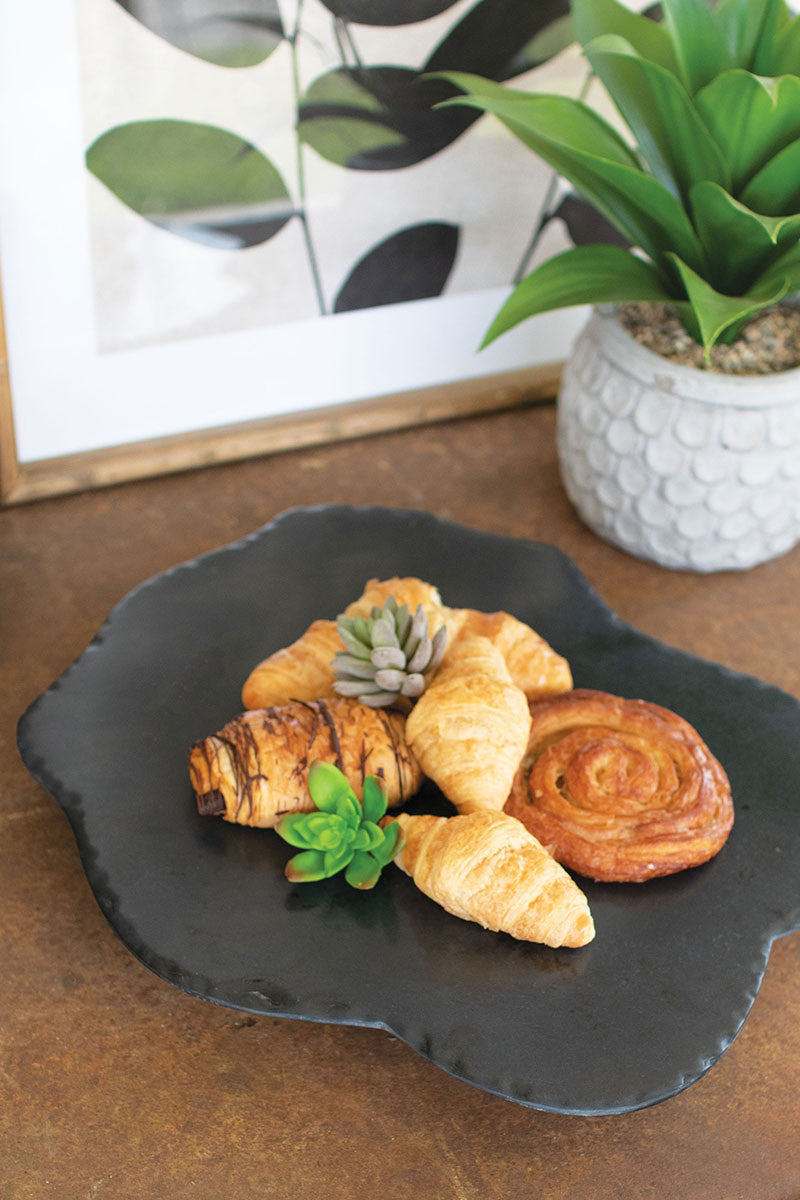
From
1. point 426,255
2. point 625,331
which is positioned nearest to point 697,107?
point 625,331

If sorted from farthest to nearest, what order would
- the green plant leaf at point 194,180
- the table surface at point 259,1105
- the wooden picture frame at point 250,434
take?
the wooden picture frame at point 250,434 < the green plant leaf at point 194,180 < the table surface at point 259,1105

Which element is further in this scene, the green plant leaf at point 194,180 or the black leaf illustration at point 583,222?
the black leaf illustration at point 583,222

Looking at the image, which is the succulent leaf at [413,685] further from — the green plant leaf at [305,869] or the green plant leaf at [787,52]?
the green plant leaf at [787,52]

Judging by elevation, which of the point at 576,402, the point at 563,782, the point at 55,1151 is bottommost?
the point at 55,1151

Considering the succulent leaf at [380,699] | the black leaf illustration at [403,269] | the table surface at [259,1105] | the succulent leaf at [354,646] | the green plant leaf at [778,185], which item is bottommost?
the table surface at [259,1105]

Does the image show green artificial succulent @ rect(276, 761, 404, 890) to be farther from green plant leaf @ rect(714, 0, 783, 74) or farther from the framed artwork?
green plant leaf @ rect(714, 0, 783, 74)

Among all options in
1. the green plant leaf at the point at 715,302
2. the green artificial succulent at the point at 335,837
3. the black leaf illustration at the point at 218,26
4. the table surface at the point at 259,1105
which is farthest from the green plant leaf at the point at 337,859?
the black leaf illustration at the point at 218,26

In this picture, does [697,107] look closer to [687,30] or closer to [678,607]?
[687,30]
